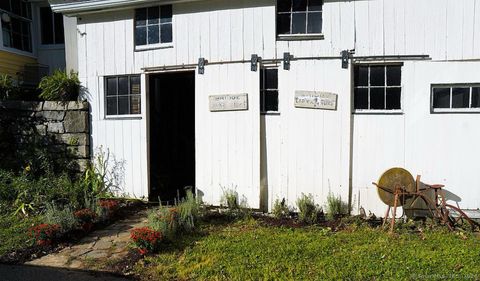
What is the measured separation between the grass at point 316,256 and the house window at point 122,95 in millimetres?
3192

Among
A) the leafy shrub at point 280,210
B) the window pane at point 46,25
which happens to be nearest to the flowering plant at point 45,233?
the leafy shrub at point 280,210

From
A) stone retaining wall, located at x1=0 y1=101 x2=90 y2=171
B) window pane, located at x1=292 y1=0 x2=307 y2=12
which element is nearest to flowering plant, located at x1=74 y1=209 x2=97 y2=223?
stone retaining wall, located at x1=0 y1=101 x2=90 y2=171

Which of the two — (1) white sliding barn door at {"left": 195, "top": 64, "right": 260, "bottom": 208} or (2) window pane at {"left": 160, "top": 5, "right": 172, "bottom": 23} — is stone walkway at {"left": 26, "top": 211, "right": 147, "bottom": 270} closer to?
(1) white sliding barn door at {"left": 195, "top": 64, "right": 260, "bottom": 208}

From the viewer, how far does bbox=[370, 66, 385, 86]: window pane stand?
6.30 meters

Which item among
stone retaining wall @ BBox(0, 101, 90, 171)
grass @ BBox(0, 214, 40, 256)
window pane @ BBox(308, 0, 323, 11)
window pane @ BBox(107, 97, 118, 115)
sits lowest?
grass @ BBox(0, 214, 40, 256)

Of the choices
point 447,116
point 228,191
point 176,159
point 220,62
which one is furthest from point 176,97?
point 447,116

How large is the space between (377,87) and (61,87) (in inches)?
237

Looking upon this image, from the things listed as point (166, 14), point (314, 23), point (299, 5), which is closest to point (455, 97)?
point (314, 23)

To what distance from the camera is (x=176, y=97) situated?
8.87 m

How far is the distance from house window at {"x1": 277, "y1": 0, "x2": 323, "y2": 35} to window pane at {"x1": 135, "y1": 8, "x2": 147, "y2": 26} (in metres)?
2.62

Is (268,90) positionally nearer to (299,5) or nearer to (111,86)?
(299,5)

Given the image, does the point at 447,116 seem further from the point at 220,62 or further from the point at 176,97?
the point at 176,97

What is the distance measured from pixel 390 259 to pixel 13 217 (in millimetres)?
5896

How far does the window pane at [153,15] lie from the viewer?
746 centimetres
